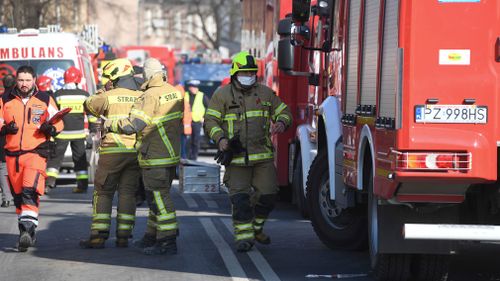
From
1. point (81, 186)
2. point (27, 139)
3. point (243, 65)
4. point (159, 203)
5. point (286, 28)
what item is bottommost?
point (81, 186)

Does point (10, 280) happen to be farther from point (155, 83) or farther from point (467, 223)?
point (467, 223)

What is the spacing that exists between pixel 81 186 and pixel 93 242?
22.4 feet

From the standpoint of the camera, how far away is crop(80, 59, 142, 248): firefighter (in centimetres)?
1206

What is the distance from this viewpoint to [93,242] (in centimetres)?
1206

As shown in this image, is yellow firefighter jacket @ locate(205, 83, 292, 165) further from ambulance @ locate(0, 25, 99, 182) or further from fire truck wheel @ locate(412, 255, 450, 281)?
ambulance @ locate(0, 25, 99, 182)

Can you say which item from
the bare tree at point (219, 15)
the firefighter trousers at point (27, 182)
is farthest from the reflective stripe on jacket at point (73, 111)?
the bare tree at point (219, 15)

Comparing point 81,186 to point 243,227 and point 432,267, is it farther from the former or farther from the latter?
point 432,267

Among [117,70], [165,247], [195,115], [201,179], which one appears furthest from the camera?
[195,115]

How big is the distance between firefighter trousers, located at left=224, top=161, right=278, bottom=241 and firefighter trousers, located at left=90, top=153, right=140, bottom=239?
93cm

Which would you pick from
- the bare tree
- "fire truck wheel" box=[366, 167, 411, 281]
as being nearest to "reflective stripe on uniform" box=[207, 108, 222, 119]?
"fire truck wheel" box=[366, 167, 411, 281]

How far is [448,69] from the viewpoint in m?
8.38

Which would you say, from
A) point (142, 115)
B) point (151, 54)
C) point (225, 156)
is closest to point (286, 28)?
point (225, 156)

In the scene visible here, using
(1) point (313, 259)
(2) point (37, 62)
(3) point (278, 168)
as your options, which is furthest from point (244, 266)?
(2) point (37, 62)

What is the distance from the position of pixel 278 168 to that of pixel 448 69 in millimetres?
7314
